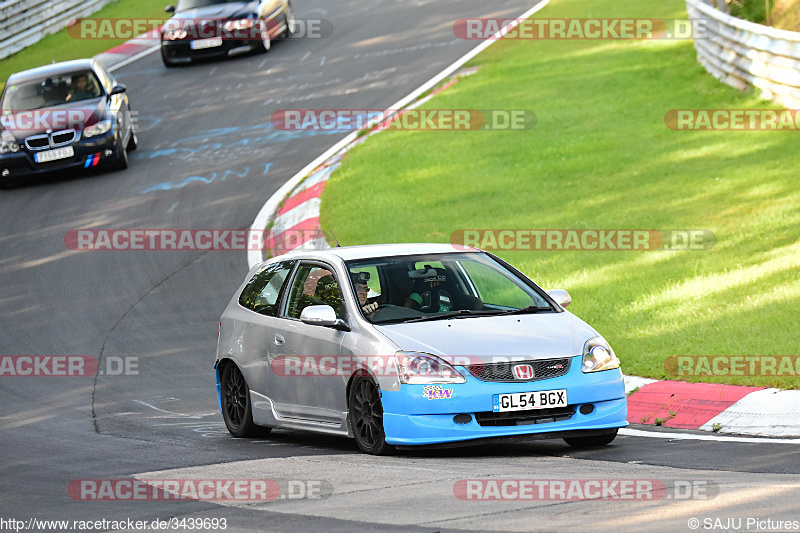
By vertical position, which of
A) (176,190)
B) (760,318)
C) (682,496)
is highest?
(682,496)

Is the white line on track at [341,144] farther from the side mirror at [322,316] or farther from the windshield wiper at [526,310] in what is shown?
the windshield wiper at [526,310]

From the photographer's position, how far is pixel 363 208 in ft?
59.8

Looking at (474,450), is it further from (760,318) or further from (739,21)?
(739,21)

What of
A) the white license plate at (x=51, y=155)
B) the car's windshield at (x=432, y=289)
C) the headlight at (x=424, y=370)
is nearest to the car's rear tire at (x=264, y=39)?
the white license plate at (x=51, y=155)

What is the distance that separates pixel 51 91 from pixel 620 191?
10.9m

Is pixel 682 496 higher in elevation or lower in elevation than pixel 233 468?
higher

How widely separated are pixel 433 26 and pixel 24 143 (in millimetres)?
12362

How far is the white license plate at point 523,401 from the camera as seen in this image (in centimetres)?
822

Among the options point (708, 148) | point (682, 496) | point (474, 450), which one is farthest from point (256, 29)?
point (682, 496)

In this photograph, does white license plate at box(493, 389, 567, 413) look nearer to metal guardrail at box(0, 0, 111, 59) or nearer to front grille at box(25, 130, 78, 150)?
front grille at box(25, 130, 78, 150)

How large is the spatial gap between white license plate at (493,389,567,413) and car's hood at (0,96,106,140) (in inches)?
583

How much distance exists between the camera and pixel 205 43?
28.6 m

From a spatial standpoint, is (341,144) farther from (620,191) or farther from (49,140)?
(620,191)

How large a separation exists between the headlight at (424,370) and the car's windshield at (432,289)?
70 cm
